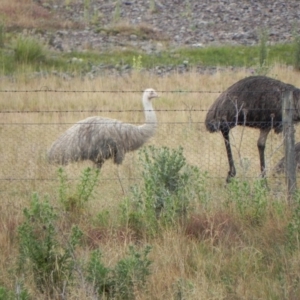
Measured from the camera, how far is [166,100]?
15.5 m

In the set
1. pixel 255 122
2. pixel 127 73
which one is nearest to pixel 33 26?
pixel 127 73

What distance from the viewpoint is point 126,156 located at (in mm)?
10812

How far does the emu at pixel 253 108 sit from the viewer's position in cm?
967

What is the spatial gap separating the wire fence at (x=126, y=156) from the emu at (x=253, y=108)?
191 mm

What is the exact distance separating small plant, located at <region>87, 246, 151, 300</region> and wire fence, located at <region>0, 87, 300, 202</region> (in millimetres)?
A: 2031

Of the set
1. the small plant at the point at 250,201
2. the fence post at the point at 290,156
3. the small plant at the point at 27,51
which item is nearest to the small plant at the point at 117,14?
the small plant at the point at 27,51

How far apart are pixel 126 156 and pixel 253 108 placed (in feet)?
6.46

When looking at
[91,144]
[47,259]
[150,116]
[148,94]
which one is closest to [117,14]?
[148,94]

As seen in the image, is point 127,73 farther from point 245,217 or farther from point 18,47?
point 245,217

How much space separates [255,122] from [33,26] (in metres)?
19.4

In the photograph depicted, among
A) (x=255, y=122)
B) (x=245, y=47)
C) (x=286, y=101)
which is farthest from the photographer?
(x=245, y=47)

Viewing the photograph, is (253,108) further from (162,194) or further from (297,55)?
(297,55)

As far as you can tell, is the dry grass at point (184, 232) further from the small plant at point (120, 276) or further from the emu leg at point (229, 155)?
the emu leg at point (229, 155)

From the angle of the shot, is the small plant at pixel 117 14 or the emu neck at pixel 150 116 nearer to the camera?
the emu neck at pixel 150 116
